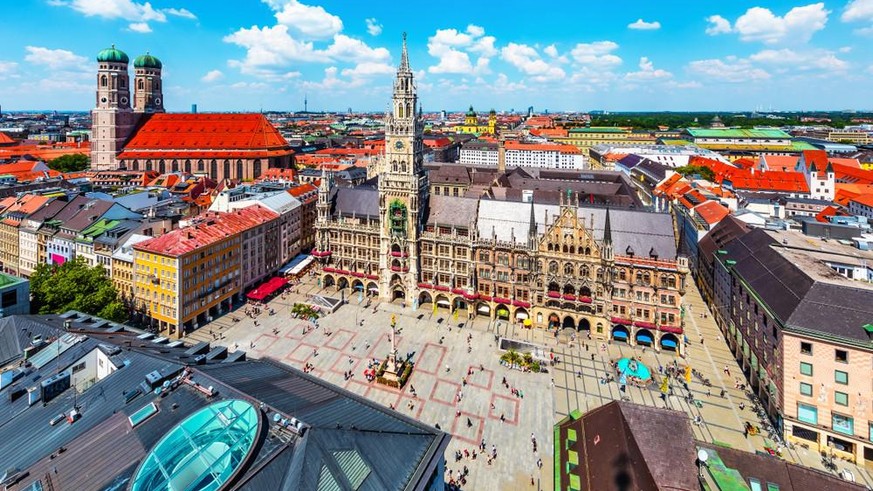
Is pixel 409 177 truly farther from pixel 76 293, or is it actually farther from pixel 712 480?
pixel 712 480

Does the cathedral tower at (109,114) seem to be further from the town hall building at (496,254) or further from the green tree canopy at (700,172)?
the green tree canopy at (700,172)

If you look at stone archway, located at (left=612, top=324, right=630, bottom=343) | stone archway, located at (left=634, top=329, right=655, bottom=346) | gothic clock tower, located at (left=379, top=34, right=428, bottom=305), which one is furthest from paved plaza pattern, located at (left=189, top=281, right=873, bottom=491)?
gothic clock tower, located at (left=379, top=34, right=428, bottom=305)

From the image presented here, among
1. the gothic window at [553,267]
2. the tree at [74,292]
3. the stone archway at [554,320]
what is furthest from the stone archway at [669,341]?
the tree at [74,292]

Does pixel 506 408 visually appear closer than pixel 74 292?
Yes

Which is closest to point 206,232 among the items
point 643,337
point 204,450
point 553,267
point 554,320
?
→ point 553,267

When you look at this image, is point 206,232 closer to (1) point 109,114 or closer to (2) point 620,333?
(2) point 620,333

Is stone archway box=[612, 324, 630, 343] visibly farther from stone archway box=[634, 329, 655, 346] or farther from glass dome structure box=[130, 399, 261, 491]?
glass dome structure box=[130, 399, 261, 491]
